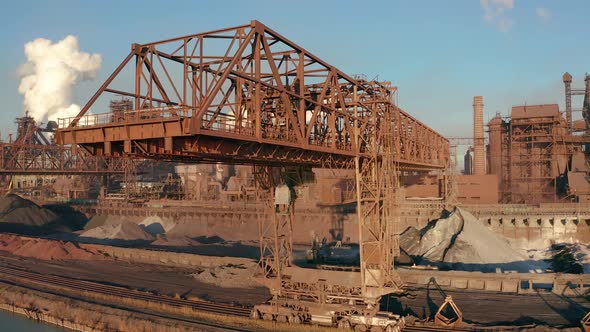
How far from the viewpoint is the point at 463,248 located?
109 feet

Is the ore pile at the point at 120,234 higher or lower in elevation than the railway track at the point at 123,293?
higher

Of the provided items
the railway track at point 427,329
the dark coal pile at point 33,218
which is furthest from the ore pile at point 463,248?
the dark coal pile at point 33,218

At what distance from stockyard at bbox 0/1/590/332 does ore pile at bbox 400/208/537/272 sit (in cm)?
13

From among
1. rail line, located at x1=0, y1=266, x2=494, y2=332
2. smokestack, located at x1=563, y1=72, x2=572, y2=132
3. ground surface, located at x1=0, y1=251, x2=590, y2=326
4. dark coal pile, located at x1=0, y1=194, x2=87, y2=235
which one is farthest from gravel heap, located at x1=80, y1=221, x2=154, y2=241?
smokestack, located at x1=563, y1=72, x2=572, y2=132

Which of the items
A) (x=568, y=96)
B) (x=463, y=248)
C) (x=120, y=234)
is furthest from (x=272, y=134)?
(x=568, y=96)

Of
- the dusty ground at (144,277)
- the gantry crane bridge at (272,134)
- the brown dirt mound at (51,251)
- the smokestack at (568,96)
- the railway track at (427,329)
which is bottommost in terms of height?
the railway track at (427,329)

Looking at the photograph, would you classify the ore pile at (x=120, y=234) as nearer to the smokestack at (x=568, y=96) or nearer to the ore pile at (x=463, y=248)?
the ore pile at (x=463, y=248)

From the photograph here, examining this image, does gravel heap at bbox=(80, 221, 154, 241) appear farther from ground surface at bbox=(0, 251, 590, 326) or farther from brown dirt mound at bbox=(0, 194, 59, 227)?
ground surface at bbox=(0, 251, 590, 326)

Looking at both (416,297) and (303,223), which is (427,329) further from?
(303,223)

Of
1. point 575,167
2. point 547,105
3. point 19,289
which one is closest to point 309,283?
point 19,289

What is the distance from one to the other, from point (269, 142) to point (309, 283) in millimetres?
8639

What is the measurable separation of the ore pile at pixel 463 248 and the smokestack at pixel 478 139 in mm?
26140

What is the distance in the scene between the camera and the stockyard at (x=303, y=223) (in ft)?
55.2

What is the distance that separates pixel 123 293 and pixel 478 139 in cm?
5318
